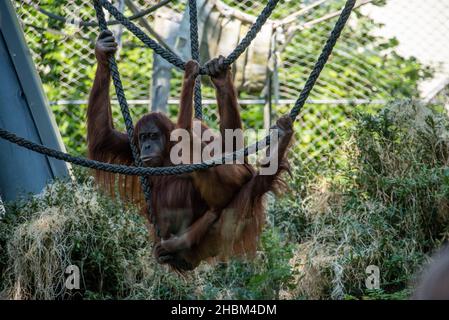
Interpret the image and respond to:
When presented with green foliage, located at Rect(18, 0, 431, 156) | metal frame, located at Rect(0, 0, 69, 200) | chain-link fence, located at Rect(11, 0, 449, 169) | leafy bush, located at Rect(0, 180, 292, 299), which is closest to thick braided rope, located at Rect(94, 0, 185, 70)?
leafy bush, located at Rect(0, 180, 292, 299)

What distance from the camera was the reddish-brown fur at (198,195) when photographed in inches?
149

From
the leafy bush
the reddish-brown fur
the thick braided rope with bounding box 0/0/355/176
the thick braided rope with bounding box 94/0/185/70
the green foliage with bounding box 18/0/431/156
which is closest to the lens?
the thick braided rope with bounding box 0/0/355/176

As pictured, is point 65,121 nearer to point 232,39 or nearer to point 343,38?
point 232,39

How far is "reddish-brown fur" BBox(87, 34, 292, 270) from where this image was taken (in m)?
3.78

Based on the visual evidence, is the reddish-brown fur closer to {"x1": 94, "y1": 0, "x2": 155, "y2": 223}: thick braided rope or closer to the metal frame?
A: {"x1": 94, "y1": 0, "x2": 155, "y2": 223}: thick braided rope

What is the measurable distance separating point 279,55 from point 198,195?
10.5ft

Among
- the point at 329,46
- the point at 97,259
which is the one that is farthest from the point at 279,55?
the point at 329,46

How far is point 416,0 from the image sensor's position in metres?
7.38

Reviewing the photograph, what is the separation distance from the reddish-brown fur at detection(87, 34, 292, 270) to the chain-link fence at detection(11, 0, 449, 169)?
244cm

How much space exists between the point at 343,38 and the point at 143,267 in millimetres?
3492

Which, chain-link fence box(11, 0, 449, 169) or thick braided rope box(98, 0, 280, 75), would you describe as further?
chain-link fence box(11, 0, 449, 169)

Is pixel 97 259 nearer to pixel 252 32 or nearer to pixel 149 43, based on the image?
pixel 149 43
